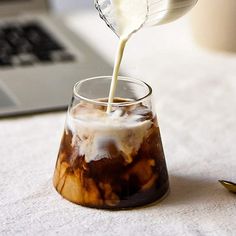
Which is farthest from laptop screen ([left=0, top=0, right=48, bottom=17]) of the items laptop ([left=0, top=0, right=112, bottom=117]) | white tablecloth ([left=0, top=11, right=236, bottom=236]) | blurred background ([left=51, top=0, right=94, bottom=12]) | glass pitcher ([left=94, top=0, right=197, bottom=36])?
glass pitcher ([left=94, top=0, right=197, bottom=36])

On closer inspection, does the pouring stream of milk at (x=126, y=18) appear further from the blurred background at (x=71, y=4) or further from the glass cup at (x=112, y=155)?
the blurred background at (x=71, y=4)

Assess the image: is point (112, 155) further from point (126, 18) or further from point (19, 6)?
point (19, 6)

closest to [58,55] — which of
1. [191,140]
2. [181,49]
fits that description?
[181,49]

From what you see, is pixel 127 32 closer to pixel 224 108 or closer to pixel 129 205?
pixel 129 205

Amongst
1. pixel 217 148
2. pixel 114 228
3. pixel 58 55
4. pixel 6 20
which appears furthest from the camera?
pixel 6 20

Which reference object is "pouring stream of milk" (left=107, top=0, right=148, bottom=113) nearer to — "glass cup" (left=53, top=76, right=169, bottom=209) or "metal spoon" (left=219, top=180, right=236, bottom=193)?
"glass cup" (left=53, top=76, right=169, bottom=209)

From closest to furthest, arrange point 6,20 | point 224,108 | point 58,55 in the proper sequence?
point 224,108 → point 58,55 → point 6,20

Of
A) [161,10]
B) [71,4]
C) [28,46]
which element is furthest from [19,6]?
[161,10]
